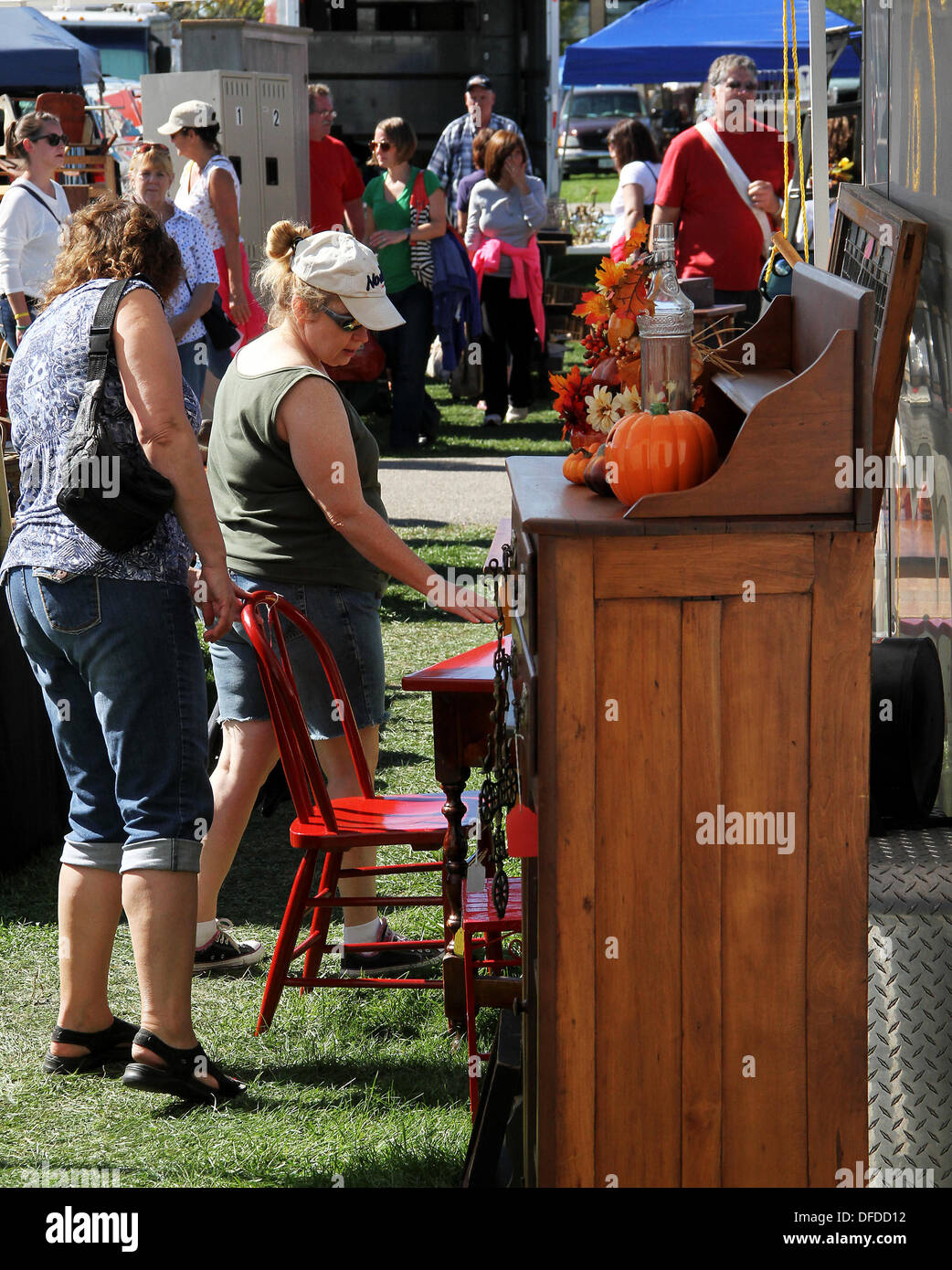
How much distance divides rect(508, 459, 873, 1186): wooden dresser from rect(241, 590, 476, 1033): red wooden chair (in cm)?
128

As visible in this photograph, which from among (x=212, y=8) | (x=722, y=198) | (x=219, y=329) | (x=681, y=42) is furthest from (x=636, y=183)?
(x=212, y=8)

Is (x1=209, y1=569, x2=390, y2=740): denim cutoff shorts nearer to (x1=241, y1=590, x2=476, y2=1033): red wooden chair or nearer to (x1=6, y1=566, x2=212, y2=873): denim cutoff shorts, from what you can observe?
(x1=241, y1=590, x2=476, y2=1033): red wooden chair

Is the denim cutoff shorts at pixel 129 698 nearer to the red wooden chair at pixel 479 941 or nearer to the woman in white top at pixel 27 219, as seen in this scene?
the red wooden chair at pixel 479 941

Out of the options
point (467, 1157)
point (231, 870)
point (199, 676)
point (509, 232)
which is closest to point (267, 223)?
point (509, 232)

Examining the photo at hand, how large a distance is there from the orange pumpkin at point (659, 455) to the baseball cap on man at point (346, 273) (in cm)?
133

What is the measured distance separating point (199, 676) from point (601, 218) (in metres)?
18.5

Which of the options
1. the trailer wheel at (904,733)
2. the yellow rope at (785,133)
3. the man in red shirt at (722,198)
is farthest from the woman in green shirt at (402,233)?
the trailer wheel at (904,733)

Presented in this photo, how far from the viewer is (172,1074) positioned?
134 inches

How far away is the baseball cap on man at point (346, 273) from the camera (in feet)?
11.9

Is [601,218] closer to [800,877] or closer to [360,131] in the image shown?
[360,131]

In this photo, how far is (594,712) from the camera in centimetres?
229

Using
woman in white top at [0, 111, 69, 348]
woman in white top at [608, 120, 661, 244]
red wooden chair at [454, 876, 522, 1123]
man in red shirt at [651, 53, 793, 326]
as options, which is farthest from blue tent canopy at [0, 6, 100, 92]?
red wooden chair at [454, 876, 522, 1123]

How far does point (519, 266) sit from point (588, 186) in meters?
21.3

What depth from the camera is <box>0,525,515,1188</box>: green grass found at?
3188 millimetres
